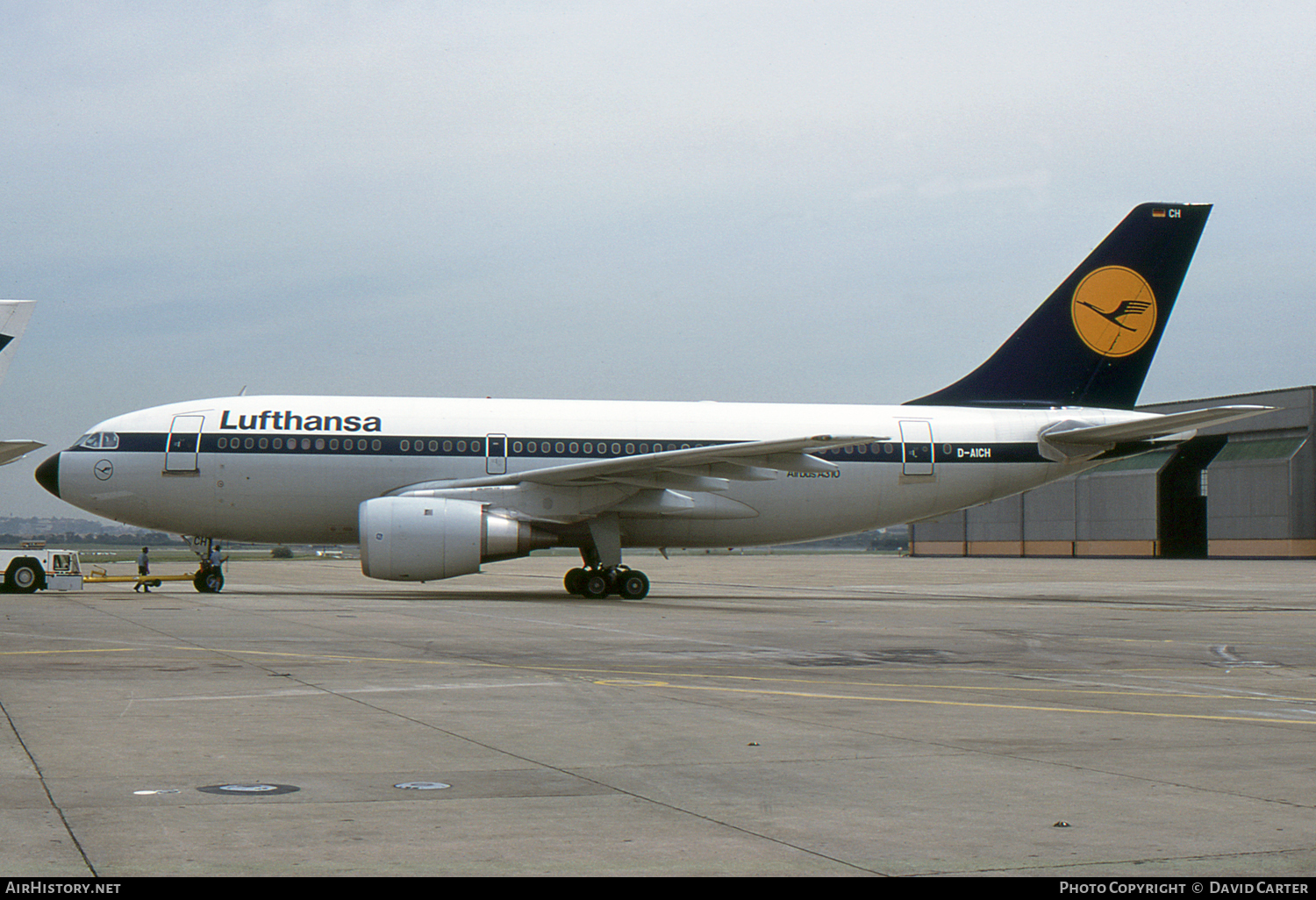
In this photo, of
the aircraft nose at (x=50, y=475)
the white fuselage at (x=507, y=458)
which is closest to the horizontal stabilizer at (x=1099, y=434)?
the white fuselage at (x=507, y=458)

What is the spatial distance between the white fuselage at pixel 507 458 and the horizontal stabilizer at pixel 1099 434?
0.26 metres

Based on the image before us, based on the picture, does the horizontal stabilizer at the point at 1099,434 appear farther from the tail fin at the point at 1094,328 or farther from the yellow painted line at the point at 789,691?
the yellow painted line at the point at 789,691

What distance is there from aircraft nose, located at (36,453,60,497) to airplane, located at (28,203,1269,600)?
0.12 ft

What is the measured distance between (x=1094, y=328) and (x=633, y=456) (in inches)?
413

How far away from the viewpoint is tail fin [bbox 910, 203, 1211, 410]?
25.9 metres

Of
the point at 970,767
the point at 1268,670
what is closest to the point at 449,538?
the point at 1268,670

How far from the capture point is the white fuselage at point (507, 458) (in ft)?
74.1

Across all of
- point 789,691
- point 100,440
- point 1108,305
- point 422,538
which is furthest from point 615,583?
point 789,691

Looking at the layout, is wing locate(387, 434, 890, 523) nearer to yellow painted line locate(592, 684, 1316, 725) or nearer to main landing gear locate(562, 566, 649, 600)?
main landing gear locate(562, 566, 649, 600)

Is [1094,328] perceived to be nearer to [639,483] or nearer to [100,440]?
[639,483]

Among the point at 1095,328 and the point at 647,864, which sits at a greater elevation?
the point at 1095,328
